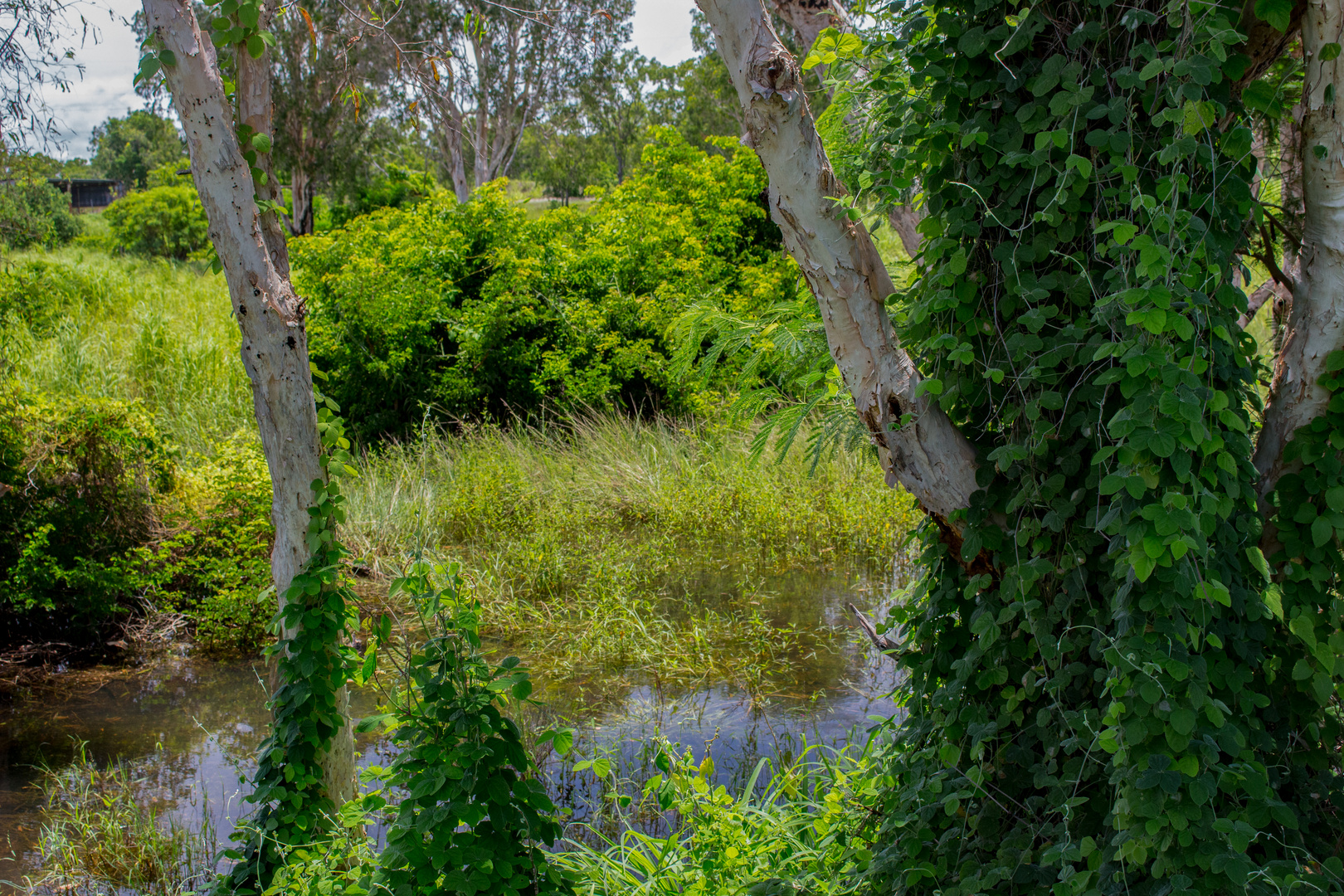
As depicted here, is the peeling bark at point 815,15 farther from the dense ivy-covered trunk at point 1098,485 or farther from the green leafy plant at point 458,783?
the green leafy plant at point 458,783

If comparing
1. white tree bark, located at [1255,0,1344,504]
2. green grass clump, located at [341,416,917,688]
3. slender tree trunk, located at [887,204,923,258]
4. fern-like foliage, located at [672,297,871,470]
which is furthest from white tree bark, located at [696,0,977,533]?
green grass clump, located at [341,416,917,688]

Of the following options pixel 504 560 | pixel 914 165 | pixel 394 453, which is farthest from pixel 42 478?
pixel 914 165

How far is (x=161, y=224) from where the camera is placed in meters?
25.5

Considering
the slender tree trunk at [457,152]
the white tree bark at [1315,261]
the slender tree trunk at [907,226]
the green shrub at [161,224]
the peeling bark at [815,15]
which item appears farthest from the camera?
the green shrub at [161,224]

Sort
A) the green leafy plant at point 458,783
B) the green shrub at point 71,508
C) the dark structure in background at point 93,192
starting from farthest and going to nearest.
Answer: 1. the dark structure in background at point 93,192
2. the green shrub at point 71,508
3. the green leafy plant at point 458,783

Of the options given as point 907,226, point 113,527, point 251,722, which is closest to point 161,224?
point 113,527

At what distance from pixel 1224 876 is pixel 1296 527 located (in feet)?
2.68

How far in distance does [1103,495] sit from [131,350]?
1207 cm

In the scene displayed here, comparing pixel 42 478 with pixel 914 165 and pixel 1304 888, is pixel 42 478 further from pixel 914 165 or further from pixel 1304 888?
pixel 1304 888

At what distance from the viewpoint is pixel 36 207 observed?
9.99 metres

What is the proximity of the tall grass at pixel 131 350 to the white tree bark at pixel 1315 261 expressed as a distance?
799 centimetres

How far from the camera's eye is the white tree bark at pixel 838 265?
2172 mm

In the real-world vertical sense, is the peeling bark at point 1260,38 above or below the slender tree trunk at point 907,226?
above

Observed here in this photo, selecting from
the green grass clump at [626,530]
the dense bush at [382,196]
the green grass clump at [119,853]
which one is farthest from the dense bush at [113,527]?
the dense bush at [382,196]
